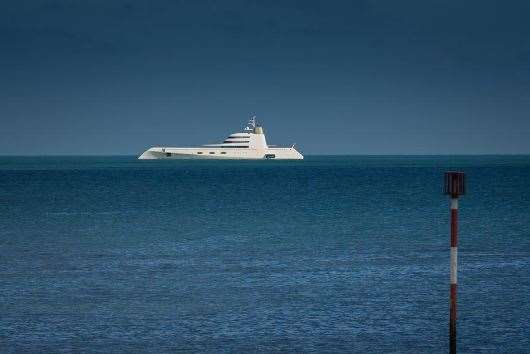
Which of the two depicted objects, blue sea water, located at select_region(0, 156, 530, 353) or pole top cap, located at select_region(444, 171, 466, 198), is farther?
blue sea water, located at select_region(0, 156, 530, 353)

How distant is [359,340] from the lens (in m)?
18.6

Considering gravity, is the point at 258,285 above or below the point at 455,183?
below

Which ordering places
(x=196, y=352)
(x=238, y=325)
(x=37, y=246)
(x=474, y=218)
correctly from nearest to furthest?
(x=196, y=352), (x=238, y=325), (x=37, y=246), (x=474, y=218)

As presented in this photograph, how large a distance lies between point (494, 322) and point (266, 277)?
8.29m

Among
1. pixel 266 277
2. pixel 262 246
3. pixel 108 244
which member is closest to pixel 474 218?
pixel 262 246

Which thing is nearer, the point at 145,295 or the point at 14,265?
the point at 145,295

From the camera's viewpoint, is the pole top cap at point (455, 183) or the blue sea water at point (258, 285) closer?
the pole top cap at point (455, 183)

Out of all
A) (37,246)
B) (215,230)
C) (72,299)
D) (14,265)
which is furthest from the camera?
(215,230)

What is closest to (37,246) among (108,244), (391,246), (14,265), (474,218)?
(108,244)

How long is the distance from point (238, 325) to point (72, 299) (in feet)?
17.1

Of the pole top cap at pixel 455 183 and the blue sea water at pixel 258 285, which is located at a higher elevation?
the pole top cap at pixel 455 183

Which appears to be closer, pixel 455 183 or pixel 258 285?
pixel 455 183

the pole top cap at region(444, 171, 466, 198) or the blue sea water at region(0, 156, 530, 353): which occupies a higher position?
the pole top cap at region(444, 171, 466, 198)

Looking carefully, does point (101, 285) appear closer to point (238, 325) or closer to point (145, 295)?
point (145, 295)
